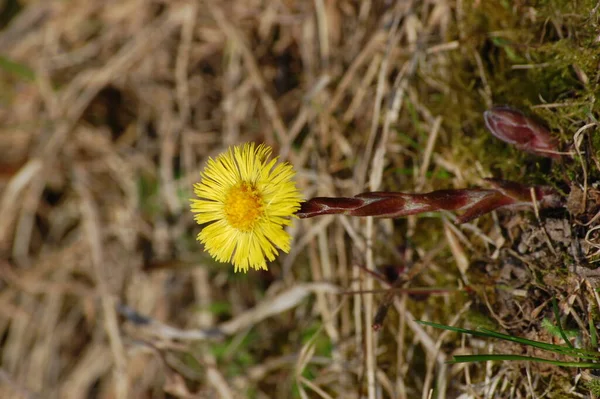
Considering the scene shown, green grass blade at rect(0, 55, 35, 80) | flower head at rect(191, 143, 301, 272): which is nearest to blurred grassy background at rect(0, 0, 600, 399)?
green grass blade at rect(0, 55, 35, 80)

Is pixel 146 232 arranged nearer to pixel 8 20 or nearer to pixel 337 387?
pixel 337 387

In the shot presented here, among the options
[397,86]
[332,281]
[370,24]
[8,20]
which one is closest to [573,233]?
[397,86]

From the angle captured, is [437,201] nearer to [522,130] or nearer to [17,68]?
[522,130]

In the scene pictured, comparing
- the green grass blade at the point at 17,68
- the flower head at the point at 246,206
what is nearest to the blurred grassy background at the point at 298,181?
the green grass blade at the point at 17,68

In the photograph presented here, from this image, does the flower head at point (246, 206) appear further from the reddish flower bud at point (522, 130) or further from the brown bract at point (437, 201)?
the reddish flower bud at point (522, 130)

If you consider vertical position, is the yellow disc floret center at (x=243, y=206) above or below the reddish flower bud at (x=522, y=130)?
below

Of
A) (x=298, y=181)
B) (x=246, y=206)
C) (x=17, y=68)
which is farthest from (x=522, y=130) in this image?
(x=17, y=68)

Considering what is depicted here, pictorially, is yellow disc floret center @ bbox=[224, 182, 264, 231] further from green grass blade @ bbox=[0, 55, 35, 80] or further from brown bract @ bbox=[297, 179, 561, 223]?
green grass blade @ bbox=[0, 55, 35, 80]
